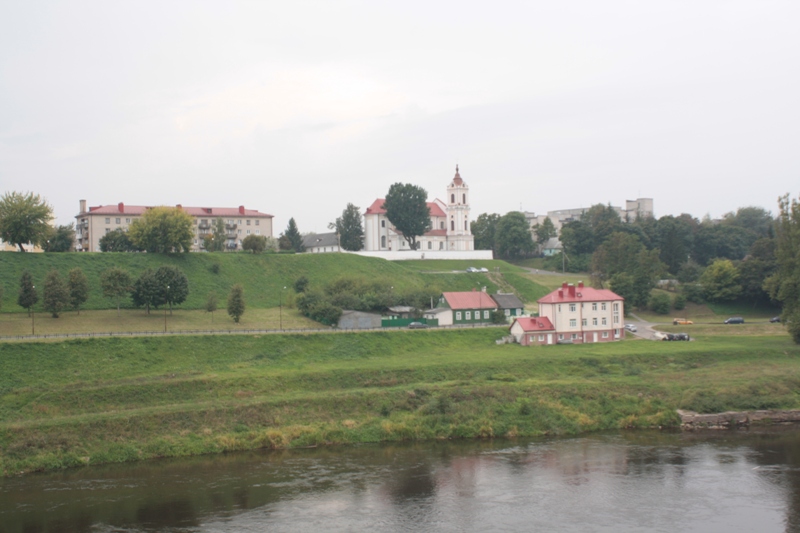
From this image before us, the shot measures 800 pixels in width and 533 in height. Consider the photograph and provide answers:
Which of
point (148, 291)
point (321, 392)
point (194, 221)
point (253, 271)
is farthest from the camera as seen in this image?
point (194, 221)

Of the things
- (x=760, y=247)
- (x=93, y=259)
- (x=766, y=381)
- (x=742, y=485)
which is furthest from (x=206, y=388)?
(x=760, y=247)

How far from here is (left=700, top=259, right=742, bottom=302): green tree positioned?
70.1 meters

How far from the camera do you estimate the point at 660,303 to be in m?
68.1

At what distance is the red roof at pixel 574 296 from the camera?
51594 millimetres

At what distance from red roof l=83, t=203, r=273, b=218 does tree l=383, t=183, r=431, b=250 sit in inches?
692

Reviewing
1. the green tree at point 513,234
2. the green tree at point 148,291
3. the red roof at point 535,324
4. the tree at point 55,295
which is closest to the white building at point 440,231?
the green tree at point 513,234

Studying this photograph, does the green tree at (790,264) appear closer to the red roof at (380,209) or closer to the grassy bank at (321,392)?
the grassy bank at (321,392)

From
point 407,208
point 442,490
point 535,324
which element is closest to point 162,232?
point 407,208

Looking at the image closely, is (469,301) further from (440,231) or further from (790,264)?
(440,231)

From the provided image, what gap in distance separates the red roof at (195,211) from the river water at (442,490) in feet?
221

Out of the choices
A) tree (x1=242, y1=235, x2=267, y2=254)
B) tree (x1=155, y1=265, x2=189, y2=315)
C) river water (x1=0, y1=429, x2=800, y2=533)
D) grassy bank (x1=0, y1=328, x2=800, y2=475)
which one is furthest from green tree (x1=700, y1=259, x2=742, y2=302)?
tree (x1=155, y1=265, x2=189, y2=315)

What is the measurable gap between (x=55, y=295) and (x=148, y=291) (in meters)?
6.57

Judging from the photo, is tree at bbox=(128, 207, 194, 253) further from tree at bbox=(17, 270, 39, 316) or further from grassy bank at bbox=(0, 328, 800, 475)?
grassy bank at bbox=(0, 328, 800, 475)

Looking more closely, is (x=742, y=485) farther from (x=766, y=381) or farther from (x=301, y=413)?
(x=301, y=413)
